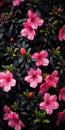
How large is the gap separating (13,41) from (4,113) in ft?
2.49

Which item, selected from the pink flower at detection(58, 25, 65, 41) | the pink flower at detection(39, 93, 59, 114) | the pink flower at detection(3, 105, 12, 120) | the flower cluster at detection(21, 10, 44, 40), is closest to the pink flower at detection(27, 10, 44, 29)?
the flower cluster at detection(21, 10, 44, 40)

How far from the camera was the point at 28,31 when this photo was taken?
165 inches

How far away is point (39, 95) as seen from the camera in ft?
13.4

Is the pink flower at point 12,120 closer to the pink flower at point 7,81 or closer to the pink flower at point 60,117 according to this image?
the pink flower at point 7,81

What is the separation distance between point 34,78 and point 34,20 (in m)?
0.61

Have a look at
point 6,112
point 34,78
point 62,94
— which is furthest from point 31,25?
point 6,112

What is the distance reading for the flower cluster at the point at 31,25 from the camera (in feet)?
13.7

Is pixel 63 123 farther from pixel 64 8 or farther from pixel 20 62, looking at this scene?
pixel 64 8

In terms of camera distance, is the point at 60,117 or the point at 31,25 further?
the point at 31,25

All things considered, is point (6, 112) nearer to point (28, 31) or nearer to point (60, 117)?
point (60, 117)

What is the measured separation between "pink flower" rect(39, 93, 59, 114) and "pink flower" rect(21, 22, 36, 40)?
2.05 feet

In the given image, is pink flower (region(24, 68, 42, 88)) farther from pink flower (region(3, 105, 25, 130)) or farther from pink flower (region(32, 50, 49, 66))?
pink flower (region(3, 105, 25, 130))

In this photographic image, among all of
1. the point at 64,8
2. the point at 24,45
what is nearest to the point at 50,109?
Answer: the point at 24,45

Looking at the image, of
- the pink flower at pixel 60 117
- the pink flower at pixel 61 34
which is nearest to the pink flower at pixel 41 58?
the pink flower at pixel 61 34
